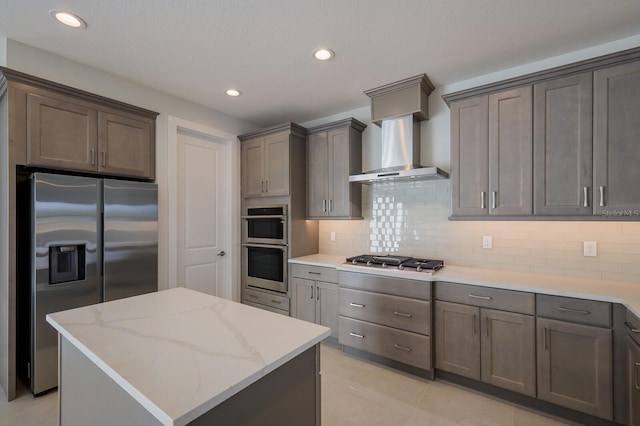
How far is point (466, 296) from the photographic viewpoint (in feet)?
7.62

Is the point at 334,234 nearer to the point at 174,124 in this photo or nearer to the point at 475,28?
the point at 174,124

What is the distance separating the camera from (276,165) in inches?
139

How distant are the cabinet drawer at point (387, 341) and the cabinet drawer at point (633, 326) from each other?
1225 mm

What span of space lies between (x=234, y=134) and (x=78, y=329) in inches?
119

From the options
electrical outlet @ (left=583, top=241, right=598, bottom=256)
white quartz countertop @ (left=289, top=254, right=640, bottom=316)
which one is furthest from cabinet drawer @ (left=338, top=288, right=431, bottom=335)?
electrical outlet @ (left=583, top=241, right=598, bottom=256)

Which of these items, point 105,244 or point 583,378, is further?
point 105,244

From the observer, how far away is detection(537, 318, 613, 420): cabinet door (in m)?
1.84

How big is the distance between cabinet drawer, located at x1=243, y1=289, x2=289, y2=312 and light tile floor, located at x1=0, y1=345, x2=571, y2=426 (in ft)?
3.39

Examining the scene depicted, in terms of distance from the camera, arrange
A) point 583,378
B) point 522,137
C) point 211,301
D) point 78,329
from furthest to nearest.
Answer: point 522,137 → point 583,378 → point 211,301 → point 78,329

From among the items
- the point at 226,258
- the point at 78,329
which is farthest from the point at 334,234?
the point at 78,329

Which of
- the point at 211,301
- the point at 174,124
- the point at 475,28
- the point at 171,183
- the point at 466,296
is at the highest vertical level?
the point at 475,28

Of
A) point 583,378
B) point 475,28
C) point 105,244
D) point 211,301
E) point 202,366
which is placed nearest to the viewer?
point 202,366

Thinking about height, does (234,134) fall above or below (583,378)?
above

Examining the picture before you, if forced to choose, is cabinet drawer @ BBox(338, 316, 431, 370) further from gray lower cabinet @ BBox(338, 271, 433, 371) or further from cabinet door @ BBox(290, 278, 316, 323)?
cabinet door @ BBox(290, 278, 316, 323)
